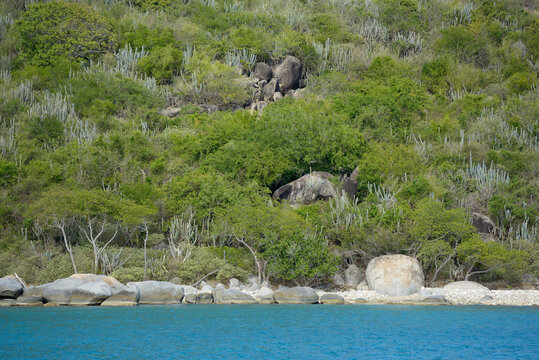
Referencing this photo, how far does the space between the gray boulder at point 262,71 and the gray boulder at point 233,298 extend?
3494cm

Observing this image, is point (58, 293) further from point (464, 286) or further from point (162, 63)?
point (162, 63)

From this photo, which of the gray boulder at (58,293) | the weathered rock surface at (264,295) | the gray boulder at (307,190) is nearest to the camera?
the gray boulder at (58,293)

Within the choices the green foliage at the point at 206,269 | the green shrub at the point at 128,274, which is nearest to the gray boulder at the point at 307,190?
the green foliage at the point at 206,269

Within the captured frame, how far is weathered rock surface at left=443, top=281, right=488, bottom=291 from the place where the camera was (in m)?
28.2

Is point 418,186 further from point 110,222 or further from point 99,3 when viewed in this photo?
point 99,3

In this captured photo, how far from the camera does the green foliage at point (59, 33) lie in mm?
54375

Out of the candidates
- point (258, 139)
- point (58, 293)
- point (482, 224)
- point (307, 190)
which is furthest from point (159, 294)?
point (482, 224)

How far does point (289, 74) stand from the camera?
5759 cm

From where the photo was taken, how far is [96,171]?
3653 centimetres

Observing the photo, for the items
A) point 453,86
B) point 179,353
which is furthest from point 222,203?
point 453,86

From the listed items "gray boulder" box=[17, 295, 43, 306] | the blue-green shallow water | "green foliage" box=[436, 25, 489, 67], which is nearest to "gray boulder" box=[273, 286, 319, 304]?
the blue-green shallow water

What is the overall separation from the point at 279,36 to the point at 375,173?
2774 centimetres

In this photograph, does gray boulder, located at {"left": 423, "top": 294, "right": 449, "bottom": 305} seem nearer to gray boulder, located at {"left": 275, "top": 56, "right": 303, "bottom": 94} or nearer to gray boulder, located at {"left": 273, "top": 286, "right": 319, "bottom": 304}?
gray boulder, located at {"left": 273, "top": 286, "right": 319, "bottom": 304}

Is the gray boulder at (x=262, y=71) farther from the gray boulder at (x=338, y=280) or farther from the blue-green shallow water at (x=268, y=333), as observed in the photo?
the blue-green shallow water at (x=268, y=333)
